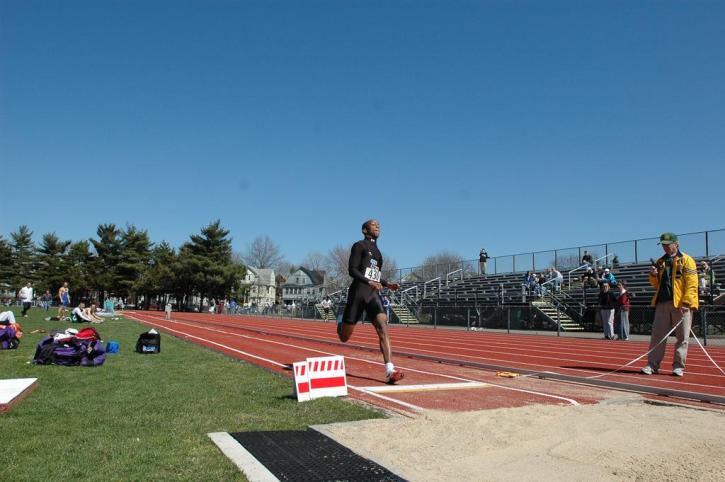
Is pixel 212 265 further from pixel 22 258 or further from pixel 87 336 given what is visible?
pixel 87 336

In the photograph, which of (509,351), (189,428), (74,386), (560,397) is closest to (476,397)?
(560,397)

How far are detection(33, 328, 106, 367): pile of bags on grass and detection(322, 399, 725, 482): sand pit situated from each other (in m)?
5.71

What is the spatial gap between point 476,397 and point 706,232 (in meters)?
23.6

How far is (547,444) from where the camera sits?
13.5ft

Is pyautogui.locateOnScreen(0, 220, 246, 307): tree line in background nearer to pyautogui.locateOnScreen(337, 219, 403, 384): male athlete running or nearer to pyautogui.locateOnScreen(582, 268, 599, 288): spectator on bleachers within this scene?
pyautogui.locateOnScreen(582, 268, 599, 288): spectator on bleachers

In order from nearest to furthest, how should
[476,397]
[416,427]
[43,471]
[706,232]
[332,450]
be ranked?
[43,471], [332,450], [416,427], [476,397], [706,232]

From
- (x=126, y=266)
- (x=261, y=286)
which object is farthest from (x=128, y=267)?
(x=261, y=286)

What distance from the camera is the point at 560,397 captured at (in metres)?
6.41

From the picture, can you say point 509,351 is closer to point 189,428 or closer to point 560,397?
point 560,397

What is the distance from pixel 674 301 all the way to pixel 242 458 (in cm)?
714

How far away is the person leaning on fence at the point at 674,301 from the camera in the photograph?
27.5 ft

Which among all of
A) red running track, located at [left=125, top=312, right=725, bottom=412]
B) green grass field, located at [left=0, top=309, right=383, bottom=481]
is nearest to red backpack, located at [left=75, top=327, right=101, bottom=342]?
green grass field, located at [left=0, top=309, right=383, bottom=481]

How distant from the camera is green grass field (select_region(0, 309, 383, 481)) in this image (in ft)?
11.9

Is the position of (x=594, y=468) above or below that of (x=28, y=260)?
below
